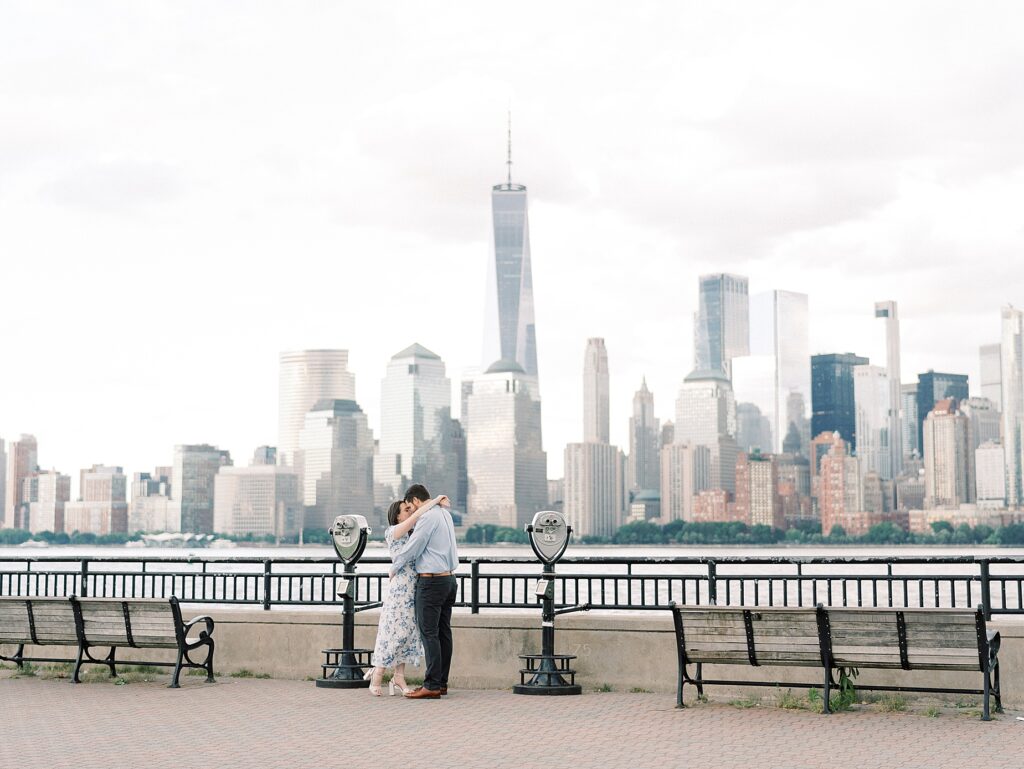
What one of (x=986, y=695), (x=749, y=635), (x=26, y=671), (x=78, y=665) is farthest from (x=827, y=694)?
(x=26, y=671)

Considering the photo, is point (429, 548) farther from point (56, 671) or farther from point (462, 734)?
point (56, 671)

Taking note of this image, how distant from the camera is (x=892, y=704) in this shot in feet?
36.3

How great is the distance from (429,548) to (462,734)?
2319 mm

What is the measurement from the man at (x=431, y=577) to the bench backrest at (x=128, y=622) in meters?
2.66

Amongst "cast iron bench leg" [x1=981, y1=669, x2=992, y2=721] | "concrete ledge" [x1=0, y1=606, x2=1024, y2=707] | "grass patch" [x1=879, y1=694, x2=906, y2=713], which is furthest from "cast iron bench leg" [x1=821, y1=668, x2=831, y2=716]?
"cast iron bench leg" [x1=981, y1=669, x2=992, y2=721]

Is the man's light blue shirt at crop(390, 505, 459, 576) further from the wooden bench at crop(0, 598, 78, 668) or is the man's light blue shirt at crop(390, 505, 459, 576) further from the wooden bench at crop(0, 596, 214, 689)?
the wooden bench at crop(0, 598, 78, 668)

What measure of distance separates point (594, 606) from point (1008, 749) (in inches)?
184

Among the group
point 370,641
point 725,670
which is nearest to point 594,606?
point 725,670

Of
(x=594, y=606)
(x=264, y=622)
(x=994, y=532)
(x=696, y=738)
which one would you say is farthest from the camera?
(x=994, y=532)

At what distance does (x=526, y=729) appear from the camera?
10.2 m

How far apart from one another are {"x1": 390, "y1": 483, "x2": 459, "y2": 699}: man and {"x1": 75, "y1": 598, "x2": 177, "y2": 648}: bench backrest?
2661 mm

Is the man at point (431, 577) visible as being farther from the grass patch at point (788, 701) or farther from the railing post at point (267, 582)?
the grass patch at point (788, 701)

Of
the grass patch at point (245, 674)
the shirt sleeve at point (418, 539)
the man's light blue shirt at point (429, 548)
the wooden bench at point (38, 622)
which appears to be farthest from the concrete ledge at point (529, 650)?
the shirt sleeve at point (418, 539)

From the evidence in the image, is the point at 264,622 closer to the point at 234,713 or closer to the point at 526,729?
the point at 234,713
